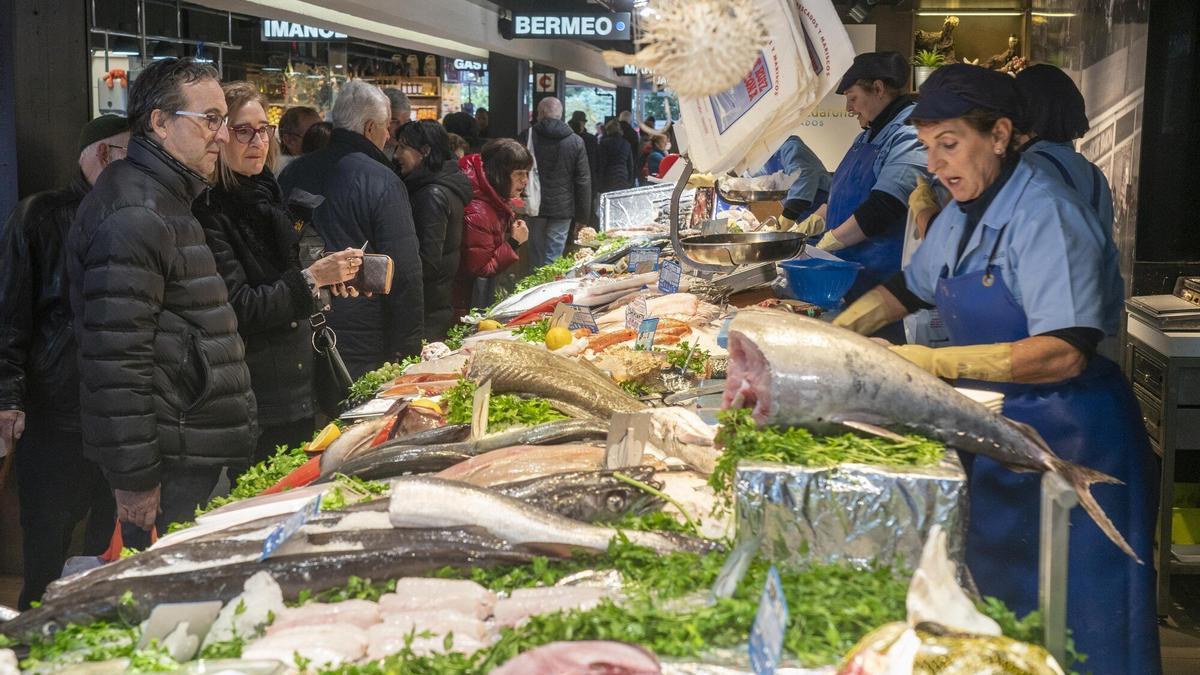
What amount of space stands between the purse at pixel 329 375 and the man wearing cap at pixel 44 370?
53.7 inches

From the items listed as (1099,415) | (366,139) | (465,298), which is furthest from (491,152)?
(1099,415)

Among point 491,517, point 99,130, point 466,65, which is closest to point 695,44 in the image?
point 491,517

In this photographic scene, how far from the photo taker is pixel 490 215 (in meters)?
9.42

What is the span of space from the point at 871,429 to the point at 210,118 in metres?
2.77

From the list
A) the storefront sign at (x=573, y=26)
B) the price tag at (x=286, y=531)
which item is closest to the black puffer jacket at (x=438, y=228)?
the price tag at (x=286, y=531)

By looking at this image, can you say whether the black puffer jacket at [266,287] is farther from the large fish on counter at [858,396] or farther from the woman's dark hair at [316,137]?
the large fish on counter at [858,396]

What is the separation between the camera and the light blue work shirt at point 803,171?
7.97 metres

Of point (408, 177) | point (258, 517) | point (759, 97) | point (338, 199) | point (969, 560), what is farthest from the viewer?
point (408, 177)

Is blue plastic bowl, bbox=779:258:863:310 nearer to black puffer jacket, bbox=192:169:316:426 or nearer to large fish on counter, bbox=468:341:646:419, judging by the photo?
large fish on counter, bbox=468:341:646:419

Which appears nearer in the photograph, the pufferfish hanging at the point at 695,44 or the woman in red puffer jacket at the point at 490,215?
the pufferfish hanging at the point at 695,44

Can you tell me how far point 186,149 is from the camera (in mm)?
4152

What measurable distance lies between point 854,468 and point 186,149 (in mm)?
2854

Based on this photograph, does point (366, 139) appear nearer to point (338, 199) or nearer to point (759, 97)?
point (338, 199)

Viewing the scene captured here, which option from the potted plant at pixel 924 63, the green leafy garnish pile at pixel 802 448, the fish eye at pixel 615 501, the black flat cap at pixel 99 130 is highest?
the potted plant at pixel 924 63
